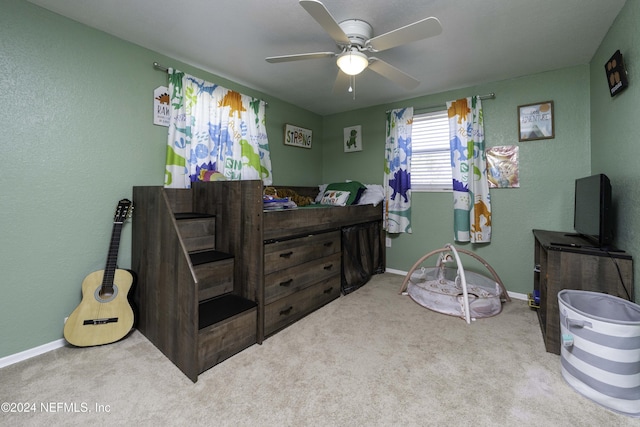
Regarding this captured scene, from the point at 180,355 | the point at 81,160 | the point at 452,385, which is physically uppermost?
the point at 81,160

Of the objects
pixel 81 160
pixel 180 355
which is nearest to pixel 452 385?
pixel 180 355

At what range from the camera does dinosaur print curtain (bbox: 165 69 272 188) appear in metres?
2.50

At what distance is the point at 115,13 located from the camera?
189 cm

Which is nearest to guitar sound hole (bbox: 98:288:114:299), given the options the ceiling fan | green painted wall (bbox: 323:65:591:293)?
the ceiling fan

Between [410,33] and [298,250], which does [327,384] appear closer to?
[298,250]

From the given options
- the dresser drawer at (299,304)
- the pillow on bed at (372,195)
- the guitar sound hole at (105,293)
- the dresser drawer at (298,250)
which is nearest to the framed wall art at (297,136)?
the pillow on bed at (372,195)

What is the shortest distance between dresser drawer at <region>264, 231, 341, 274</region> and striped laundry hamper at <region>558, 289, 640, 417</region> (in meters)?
1.75

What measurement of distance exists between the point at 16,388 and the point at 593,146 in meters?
4.62

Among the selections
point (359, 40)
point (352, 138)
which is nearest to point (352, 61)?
point (359, 40)

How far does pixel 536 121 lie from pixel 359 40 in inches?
85.1

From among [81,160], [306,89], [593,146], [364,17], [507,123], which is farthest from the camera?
[306,89]

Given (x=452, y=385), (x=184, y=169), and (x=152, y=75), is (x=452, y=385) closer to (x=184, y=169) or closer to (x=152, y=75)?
(x=184, y=169)

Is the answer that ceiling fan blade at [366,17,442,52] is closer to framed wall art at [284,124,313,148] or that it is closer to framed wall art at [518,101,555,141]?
framed wall art at [518,101,555,141]

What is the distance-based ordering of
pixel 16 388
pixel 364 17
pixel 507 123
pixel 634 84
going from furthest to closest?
pixel 507 123 → pixel 364 17 → pixel 634 84 → pixel 16 388
